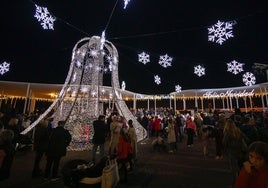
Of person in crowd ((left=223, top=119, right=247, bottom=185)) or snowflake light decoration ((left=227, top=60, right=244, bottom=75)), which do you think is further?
snowflake light decoration ((left=227, top=60, right=244, bottom=75))

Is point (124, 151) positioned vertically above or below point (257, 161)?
below

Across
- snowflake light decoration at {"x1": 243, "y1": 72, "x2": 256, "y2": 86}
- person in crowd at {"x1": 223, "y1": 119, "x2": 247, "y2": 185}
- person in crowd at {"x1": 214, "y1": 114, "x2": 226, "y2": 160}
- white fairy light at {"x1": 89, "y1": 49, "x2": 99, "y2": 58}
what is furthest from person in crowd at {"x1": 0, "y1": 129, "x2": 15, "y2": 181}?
snowflake light decoration at {"x1": 243, "y1": 72, "x2": 256, "y2": 86}

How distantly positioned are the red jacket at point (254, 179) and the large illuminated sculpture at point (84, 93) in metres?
8.12

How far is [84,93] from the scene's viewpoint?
10000 mm

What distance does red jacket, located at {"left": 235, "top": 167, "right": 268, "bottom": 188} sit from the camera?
5.96 feet

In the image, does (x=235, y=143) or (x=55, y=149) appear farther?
Result: (x=55, y=149)

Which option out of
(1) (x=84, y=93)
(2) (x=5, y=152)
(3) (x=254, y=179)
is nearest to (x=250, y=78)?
(1) (x=84, y=93)

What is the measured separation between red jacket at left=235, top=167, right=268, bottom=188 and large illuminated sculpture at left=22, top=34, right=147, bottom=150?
8.12 metres

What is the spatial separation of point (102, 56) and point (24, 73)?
11.2 metres

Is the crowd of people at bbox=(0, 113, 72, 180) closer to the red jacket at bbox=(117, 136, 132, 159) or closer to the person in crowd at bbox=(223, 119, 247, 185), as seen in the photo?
the red jacket at bbox=(117, 136, 132, 159)

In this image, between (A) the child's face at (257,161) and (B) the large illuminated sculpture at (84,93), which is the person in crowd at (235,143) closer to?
(A) the child's face at (257,161)

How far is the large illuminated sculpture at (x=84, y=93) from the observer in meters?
9.34

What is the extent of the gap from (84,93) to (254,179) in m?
8.99

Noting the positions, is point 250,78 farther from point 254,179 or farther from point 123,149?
point 254,179
